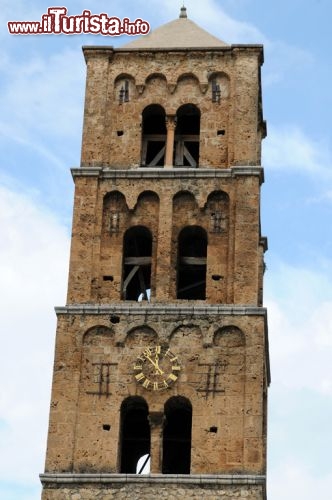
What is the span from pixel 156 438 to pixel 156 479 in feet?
3.65

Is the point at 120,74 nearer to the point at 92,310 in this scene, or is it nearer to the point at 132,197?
the point at 132,197

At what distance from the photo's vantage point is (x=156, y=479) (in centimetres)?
3712

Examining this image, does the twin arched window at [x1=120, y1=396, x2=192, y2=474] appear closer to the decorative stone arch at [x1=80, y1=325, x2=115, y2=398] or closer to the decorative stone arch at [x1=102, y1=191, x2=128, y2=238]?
the decorative stone arch at [x1=80, y1=325, x2=115, y2=398]

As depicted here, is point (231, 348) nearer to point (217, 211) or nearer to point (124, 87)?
point (217, 211)

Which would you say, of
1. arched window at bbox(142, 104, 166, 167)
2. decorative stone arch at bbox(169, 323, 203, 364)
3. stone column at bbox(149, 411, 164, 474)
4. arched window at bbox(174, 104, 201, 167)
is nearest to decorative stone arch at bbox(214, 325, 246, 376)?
decorative stone arch at bbox(169, 323, 203, 364)

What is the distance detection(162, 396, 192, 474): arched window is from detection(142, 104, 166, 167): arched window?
612 cm

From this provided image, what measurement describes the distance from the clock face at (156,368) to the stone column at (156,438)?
0.62 m

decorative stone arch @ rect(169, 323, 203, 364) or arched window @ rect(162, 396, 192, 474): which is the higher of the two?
decorative stone arch @ rect(169, 323, 203, 364)

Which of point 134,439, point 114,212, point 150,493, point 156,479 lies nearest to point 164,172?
point 114,212

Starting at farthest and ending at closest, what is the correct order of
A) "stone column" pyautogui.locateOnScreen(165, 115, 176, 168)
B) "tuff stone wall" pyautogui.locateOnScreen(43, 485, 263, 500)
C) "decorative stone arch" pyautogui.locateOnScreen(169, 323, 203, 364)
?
"stone column" pyautogui.locateOnScreen(165, 115, 176, 168), "decorative stone arch" pyautogui.locateOnScreen(169, 323, 203, 364), "tuff stone wall" pyautogui.locateOnScreen(43, 485, 263, 500)

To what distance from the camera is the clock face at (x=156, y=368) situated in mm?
38344

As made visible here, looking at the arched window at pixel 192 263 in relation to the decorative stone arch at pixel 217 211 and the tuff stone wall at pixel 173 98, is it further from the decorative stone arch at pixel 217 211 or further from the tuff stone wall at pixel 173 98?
the tuff stone wall at pixel 173 98

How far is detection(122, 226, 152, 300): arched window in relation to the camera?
40.7m

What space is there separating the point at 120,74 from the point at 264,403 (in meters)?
8.61
